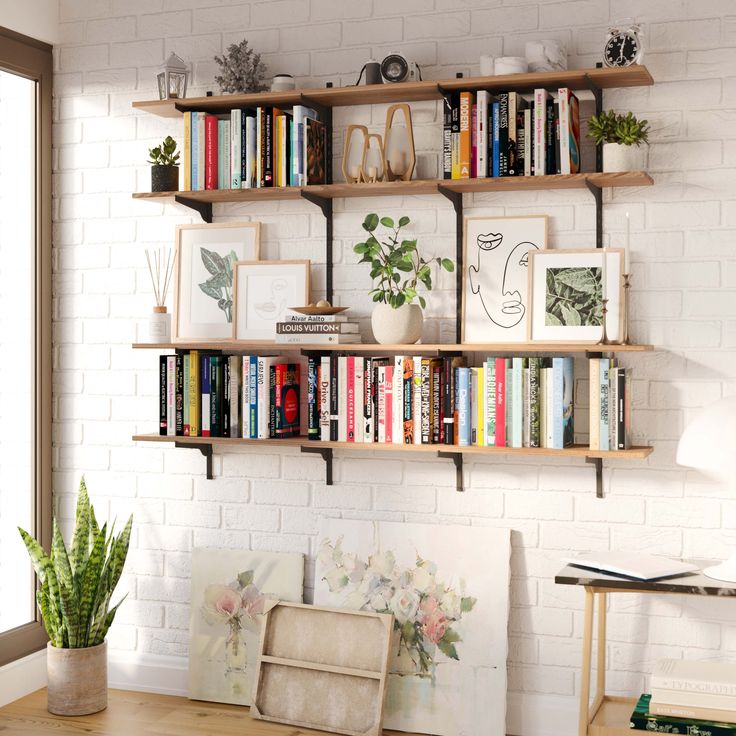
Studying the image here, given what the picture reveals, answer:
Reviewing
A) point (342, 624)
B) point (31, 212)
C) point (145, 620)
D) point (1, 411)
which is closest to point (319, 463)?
point (342, 624)

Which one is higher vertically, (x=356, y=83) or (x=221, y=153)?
(x=356, y=83)

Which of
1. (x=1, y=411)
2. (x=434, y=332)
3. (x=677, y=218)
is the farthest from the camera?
(x=1, y=411)

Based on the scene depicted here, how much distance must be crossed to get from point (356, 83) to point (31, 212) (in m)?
1.23

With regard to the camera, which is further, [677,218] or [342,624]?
[342,624]

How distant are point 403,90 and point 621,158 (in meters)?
0.69

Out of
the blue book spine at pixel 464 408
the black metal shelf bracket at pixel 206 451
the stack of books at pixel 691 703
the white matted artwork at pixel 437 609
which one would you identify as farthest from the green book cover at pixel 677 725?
the black metal shelf bracket at pixel 206 451

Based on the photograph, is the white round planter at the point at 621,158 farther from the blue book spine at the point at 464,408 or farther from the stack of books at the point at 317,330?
the stack of books at the point at 317,330

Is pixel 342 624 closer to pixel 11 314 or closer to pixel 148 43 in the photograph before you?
pixel 11 314

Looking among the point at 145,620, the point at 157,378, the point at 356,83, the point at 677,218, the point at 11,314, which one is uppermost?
the point at 356,83

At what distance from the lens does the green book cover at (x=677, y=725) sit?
2646 mm

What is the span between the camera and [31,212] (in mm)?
3656

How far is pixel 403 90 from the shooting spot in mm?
3180

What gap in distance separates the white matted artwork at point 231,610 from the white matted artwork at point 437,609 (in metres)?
0.20

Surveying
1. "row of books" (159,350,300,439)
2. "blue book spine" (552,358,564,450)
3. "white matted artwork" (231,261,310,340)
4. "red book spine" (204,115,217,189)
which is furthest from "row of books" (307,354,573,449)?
"red book spine" (204,115,217,189)
